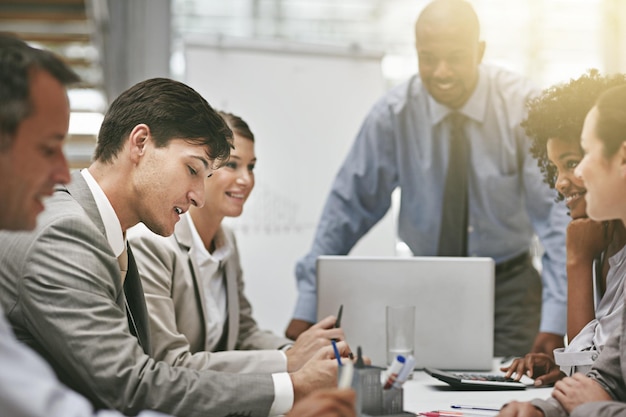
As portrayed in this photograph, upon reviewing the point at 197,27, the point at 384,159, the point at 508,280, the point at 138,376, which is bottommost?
the point at 508,280

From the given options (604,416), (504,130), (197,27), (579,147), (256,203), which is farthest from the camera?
(197,27)

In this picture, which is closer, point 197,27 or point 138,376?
point 138,376

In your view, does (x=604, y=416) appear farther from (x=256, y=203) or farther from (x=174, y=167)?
(x=256, y=203)

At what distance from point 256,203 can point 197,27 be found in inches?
122

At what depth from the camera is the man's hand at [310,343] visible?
6.61 feet

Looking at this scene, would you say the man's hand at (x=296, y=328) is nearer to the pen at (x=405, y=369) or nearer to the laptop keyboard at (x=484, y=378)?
the laptop keyboard at (x=484, y=378)

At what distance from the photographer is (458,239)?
302cm

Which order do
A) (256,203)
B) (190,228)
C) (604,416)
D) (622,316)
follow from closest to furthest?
(604,416) → (622,316) → (190,228) → (256,203)

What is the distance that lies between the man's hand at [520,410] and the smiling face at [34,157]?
0.91 m

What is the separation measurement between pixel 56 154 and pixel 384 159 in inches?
82.0

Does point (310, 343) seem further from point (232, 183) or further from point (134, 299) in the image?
point (232, 183)

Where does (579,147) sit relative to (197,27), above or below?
below

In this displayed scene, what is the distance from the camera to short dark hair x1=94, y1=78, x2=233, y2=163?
169cm

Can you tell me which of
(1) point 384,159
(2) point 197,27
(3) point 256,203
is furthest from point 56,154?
(2) point 197,27
